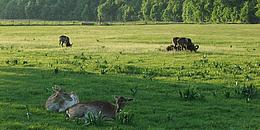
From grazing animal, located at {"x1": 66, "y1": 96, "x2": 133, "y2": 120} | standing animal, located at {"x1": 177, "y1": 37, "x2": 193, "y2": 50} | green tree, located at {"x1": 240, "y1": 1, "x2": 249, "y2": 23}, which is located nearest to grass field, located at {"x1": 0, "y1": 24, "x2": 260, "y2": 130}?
grazing animal, located at {"x1": 66, "y1": 96, "x2": 133, "y2": 120}

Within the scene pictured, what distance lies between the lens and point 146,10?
171 meters

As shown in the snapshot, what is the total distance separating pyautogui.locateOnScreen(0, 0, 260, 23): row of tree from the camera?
442ft

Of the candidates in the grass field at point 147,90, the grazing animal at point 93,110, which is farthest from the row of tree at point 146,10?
the grazing animal at point 93,110

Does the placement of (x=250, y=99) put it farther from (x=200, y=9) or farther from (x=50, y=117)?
(x=200, y=9)

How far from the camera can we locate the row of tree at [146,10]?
135m

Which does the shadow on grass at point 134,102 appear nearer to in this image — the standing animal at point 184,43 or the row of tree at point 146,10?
the standing animal at point 184,43

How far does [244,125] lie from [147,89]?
6261mm

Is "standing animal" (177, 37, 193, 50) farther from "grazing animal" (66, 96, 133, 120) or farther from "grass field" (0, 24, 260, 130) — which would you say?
"grazing animal" (66, 96, 133, 120)

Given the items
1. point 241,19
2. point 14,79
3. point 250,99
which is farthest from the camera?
point 241,19

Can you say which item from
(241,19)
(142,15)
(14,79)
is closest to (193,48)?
(14,79)

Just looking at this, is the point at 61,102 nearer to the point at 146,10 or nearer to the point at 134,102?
the point at 134,102

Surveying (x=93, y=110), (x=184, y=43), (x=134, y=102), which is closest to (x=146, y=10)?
(x=184, y=43)

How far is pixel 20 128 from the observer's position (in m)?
11.8

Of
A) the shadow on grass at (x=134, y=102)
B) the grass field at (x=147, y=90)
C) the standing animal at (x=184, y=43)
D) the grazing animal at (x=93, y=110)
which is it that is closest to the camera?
the grazing animal at (x=93, y=110)
